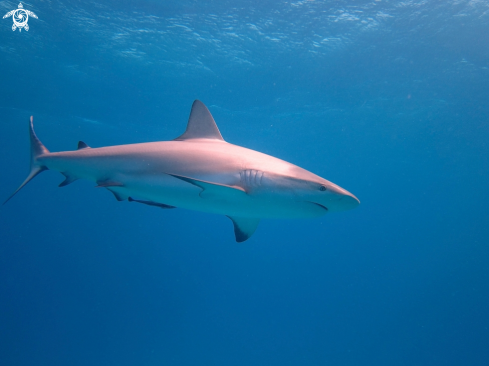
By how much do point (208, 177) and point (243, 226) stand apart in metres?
1.43

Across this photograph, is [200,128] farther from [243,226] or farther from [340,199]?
[340,199]

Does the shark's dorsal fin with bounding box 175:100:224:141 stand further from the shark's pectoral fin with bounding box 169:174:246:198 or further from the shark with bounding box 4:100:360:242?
A: the shark's pectoral fin with bounding box 169:174:246:198

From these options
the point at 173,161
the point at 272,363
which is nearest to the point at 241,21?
the point at 173,161

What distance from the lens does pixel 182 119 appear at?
25172 mm

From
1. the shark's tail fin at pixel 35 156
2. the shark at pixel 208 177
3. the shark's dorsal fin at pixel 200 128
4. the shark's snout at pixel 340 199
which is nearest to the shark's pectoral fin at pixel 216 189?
the shark at pixel 208 177

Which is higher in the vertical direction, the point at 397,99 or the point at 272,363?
the point at 397,99

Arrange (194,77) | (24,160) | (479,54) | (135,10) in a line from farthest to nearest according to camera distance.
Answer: (24,160)
(194,77)
(479,54)
(135,10)

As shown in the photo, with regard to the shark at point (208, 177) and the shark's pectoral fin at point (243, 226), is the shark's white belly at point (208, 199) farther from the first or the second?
the shark's pectoral fin at point (243, 226)

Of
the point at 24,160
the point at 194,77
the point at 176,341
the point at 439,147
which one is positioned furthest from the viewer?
the point at 24,160

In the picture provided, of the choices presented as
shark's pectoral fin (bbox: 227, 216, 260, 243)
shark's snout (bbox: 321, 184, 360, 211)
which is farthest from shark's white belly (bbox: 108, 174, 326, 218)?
shark's pectoral fin (bbox: 227, 216, 260, 243)

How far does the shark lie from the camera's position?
3061mm

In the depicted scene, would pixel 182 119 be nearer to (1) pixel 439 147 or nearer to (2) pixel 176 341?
(2) pixel 176 341

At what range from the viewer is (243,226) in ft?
15.0

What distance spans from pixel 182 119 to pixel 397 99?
54.3 feet
